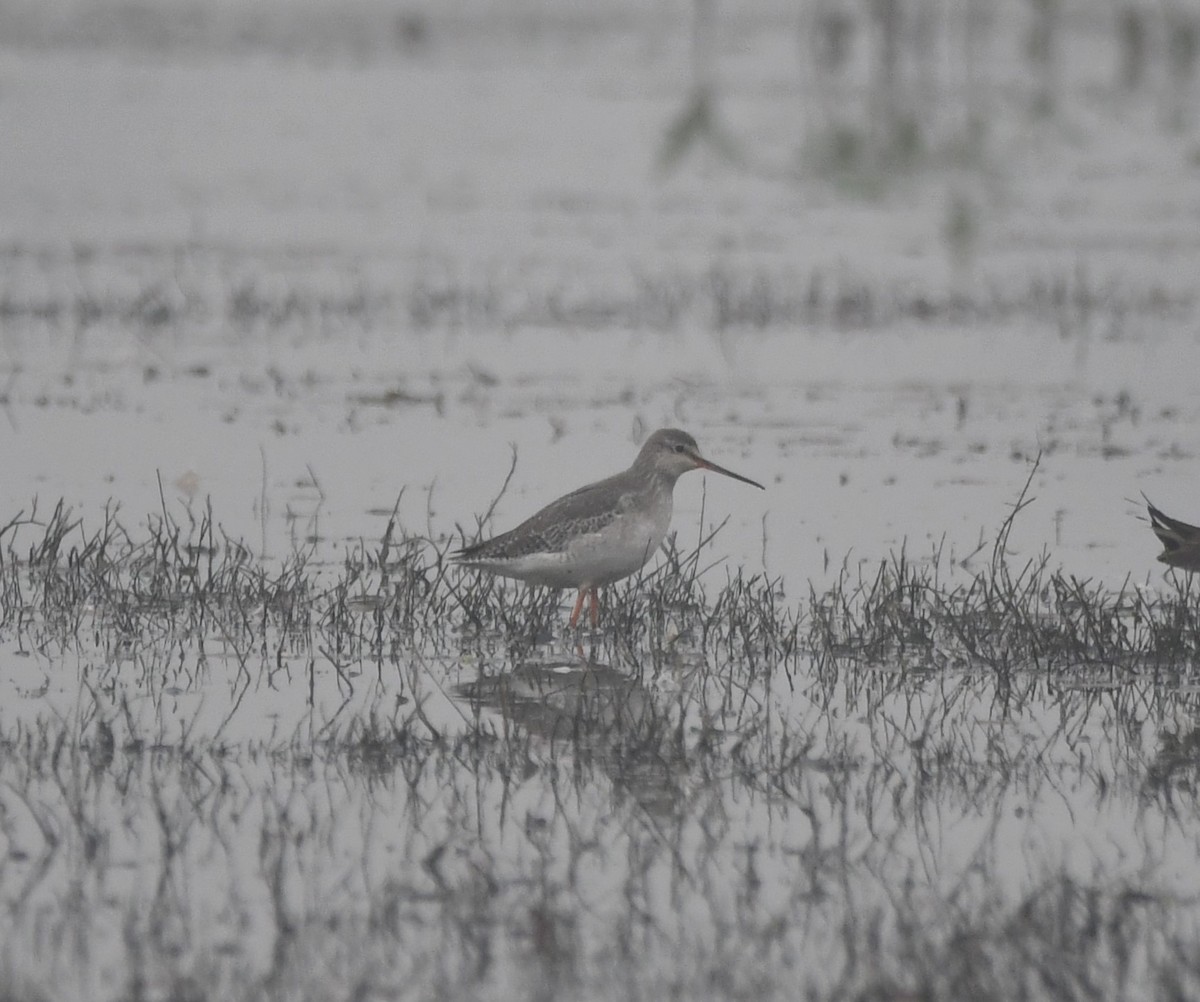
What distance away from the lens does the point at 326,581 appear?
9.52 meters

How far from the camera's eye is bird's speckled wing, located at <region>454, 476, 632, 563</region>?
8648 mm

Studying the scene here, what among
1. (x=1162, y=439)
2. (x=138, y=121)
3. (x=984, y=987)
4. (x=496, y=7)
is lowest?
(x=984, y=987)

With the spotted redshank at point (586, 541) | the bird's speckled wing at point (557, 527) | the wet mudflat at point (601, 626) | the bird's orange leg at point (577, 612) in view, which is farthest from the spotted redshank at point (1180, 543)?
the bird's orange leg at point (577, 612)

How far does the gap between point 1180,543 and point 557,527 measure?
2.49 m

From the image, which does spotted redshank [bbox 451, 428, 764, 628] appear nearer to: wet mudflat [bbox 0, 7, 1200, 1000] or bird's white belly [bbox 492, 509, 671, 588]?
bird's white belly [bbox 492, 509, 671, 588]

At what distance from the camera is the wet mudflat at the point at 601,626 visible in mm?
5512

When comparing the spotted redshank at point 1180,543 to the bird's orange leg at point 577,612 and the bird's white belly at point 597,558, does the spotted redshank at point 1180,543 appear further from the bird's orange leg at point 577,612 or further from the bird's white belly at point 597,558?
the bird's orange leg at point 577,612

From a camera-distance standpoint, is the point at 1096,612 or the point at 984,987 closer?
the point at 984,987

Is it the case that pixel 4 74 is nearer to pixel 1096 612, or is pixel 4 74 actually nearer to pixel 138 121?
pixel 138 121

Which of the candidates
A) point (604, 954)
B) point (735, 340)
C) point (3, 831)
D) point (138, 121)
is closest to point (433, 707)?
point (3, 831)

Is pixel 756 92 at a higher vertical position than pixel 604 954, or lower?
higher

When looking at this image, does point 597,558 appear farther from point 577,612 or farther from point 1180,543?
point 1180,543

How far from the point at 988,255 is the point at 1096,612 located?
45.0 ft

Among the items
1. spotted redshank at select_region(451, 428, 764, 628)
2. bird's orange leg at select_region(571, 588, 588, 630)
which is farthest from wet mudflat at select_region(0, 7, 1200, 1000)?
spotted redshank at select_region(451, 428, 764, 628)
